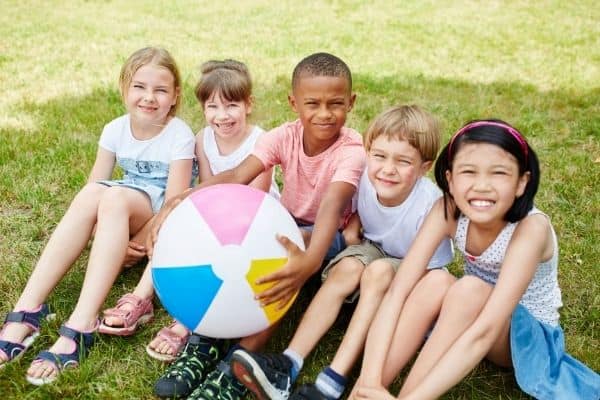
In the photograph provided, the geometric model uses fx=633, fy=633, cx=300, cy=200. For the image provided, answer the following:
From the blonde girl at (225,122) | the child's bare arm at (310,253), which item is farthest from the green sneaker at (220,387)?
the blonde girl at (225,122)

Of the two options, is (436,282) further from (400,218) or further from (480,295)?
(400,218)

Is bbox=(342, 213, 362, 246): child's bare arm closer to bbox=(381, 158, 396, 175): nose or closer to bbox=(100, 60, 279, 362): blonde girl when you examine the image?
bbox=(381, 158, 396, 175): nose

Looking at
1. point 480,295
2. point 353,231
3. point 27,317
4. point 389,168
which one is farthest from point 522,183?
point 27,317

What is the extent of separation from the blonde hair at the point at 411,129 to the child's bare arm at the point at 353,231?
46 cm

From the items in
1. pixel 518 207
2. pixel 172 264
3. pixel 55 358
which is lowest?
pixel 55 358

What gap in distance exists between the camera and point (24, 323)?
2.85 metres

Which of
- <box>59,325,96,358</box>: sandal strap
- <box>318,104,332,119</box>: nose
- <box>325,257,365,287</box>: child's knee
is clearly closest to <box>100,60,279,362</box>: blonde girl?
<box>59,325,96,358</box>: sandal strap

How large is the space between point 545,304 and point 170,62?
228cm

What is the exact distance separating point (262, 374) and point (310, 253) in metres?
0.53

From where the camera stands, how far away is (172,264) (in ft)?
8.06

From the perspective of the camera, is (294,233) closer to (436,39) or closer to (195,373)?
(195,373)

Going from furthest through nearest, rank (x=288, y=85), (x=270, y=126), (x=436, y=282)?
(x=288, y=85), (x=270, y=126), (x=436, y=282)

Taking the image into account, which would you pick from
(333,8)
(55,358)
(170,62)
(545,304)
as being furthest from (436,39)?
(55,358)

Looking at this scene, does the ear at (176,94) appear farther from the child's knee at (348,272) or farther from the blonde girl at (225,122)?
the child's knee at (348,272)
